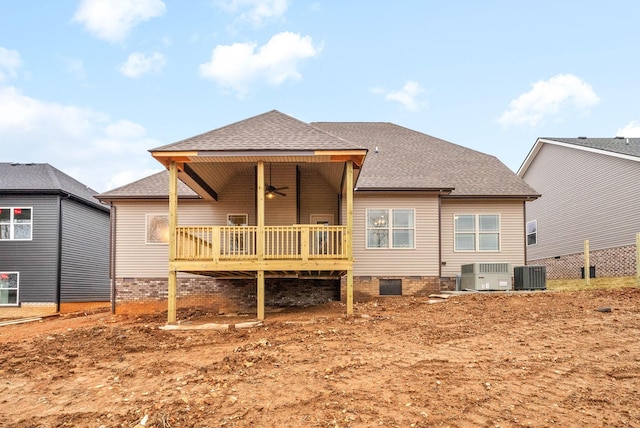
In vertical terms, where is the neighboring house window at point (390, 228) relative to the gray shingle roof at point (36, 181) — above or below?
below

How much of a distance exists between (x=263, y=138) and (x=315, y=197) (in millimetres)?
3976

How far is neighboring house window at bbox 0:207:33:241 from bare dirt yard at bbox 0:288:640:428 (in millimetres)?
8254

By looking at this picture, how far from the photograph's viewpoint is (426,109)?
98.0ft

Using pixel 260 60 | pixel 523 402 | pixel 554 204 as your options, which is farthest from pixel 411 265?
pixel 260 60

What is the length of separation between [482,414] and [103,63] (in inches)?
1013

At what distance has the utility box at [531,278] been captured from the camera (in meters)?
13.5

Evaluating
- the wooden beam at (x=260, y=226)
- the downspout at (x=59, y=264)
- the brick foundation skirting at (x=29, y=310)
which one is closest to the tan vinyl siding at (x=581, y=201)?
the wooden beam at (x=260, y=226)

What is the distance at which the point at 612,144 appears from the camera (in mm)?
18609

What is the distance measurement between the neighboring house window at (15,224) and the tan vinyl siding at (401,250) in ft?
41.8

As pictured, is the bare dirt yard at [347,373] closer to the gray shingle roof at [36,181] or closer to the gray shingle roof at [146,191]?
the gray shingle roof at [146,191]

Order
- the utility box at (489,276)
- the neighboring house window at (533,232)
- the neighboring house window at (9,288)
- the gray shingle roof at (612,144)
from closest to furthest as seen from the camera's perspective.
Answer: the utility box at (489,276)
the neighboring house window at (9,288)
the gray shingle roof at (612,144)
the neighboring house window at (533,232)

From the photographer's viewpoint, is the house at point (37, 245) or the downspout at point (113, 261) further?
the house at point (37, 245)

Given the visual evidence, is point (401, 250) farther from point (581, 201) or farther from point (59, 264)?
point (59, 264)

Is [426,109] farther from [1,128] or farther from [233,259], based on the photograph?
[1,128]
